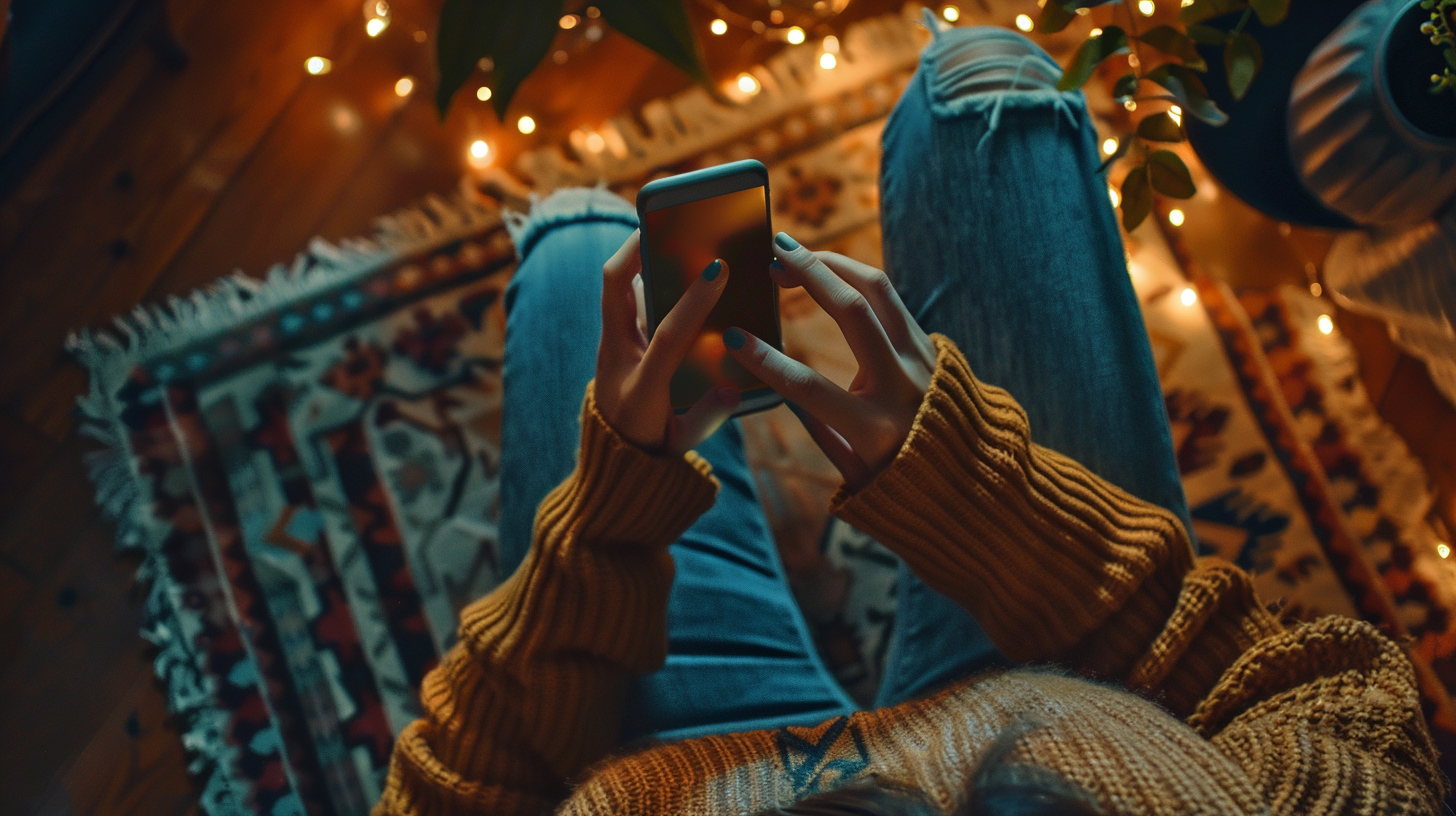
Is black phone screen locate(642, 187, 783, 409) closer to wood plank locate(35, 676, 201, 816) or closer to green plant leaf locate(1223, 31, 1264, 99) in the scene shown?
green plant leaf locate(1223, 31, 1264, 99)

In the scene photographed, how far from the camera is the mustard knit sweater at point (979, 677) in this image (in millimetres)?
472

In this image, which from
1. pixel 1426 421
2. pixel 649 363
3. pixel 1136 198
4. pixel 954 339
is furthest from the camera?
pixel 1426 421

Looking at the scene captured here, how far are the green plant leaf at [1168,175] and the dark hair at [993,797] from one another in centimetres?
42

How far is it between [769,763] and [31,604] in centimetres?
109

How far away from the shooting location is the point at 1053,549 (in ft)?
1.96

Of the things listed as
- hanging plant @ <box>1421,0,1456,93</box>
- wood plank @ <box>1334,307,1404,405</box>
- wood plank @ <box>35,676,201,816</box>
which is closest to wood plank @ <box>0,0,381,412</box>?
wood plank @ <box>35,676,201,816</box>

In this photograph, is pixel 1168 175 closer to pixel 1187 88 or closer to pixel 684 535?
pixel 1187 88

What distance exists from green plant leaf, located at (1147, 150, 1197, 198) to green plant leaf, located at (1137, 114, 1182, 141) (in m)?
0.01

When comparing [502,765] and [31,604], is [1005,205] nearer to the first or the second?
[502,765]

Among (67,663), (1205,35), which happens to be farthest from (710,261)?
(67,663)

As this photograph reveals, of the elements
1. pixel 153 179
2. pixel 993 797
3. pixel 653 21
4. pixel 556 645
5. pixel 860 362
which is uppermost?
pixel 153 179

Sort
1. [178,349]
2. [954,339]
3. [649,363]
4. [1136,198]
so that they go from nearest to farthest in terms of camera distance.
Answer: [649,363] < [1136,198] < [954,339] < [178,349]

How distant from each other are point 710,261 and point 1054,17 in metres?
0.30

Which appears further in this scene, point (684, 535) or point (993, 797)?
point (684, 535)
